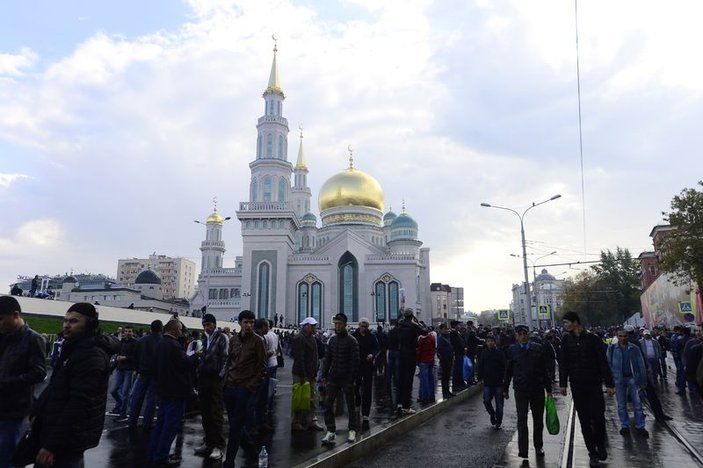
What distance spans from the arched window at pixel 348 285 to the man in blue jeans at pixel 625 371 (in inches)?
1722

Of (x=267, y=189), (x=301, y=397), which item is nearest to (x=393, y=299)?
(x=267, y=189)

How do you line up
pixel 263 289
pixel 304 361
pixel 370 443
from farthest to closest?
1. pixel 263 289
2. pixel 304 361
3. pixel 370 443

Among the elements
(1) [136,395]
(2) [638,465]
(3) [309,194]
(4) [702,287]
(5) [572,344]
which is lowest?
(2) [638,465]

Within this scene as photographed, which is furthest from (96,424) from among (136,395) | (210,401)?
(136,395)

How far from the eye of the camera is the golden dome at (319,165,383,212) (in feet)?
202

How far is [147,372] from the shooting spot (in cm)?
673

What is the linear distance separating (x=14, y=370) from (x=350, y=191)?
2274 inches

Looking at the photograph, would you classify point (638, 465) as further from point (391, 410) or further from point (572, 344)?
point (391, 410)

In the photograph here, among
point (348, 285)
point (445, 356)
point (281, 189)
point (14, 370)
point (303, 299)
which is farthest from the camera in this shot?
point (348, 285)

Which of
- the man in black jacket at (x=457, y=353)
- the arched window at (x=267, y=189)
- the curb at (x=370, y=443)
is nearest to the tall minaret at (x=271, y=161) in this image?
the arched window at (x=267, y=189)

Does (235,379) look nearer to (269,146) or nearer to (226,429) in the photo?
(226,429)

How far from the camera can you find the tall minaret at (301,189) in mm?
70562

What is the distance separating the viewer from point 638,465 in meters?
6.38

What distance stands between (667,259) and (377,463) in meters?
22.4
